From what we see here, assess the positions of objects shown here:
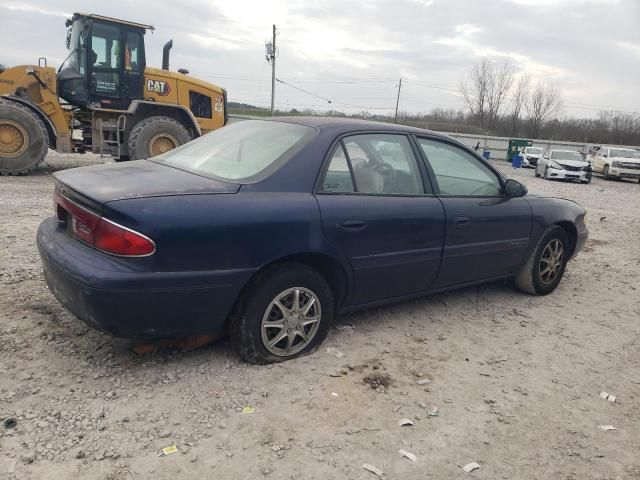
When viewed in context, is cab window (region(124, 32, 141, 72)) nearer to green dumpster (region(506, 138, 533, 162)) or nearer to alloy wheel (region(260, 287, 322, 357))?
alloy wheel (region(260, 287, 322, 357))

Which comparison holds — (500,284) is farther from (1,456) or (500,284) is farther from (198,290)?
(1,456)

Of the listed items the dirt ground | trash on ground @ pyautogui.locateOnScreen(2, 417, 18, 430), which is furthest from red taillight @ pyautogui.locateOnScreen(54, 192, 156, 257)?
trash on ground @ pyautogui.locateOnScreen(2, 417, 18, 430)

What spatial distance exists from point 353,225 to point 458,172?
1368 millimetres

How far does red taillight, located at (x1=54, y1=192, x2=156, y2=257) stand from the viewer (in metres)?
2.68

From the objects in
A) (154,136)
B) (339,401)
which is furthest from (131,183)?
(154,136)

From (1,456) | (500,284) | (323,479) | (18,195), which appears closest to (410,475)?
(323,479)

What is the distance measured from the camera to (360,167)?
363 centimetres

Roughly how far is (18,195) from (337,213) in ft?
22.7

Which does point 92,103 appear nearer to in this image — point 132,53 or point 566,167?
point 132,53

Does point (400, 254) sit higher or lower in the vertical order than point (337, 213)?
lower

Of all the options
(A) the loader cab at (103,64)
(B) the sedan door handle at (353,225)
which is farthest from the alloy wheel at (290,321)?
(A) the loader cab at (103,64)

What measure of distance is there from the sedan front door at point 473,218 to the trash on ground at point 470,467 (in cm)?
177

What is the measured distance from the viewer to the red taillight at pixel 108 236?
2676 millimetres

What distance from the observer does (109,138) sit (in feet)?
35.6
